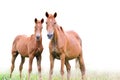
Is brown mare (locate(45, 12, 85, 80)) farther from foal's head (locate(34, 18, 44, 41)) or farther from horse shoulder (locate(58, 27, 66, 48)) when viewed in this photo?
foal's head (locate(34, 18, 44, 41))

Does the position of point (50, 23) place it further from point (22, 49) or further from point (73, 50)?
point (22, 49)

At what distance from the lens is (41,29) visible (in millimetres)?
22266

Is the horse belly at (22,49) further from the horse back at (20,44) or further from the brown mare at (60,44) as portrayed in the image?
the brown mare at (60,44)

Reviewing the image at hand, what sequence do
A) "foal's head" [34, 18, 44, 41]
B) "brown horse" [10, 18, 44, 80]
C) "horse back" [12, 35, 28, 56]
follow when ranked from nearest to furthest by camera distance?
"foal's head" [34, 18, 44, 41] < "brown horse" [10, 18, 44, 80] < "horse back" [12, 35, 28, 56]

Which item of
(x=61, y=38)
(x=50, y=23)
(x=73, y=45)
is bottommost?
(x=73, y=45)

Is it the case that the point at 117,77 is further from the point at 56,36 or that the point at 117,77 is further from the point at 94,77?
the point at 56,36

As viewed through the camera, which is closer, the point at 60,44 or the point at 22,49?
the point at 60,44

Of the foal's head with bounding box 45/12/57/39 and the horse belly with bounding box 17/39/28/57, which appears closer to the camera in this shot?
the foal's head with bounding box 45/12/57/39

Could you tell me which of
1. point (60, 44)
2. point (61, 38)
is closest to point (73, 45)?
point (61, 38)

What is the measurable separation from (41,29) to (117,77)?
580 cm

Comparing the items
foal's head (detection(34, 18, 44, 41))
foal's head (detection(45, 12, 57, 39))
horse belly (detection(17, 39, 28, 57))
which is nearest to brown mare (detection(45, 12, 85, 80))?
foal's head (detection(45, 12, 57, 39))

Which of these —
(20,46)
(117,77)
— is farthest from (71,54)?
(117,77)

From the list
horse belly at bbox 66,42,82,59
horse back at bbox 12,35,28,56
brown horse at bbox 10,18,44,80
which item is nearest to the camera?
brown horse at bbox 10,18,44,80

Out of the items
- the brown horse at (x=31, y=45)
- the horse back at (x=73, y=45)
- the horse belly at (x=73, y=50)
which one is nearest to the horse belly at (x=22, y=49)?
the brown horse at (x=31, y=45)
